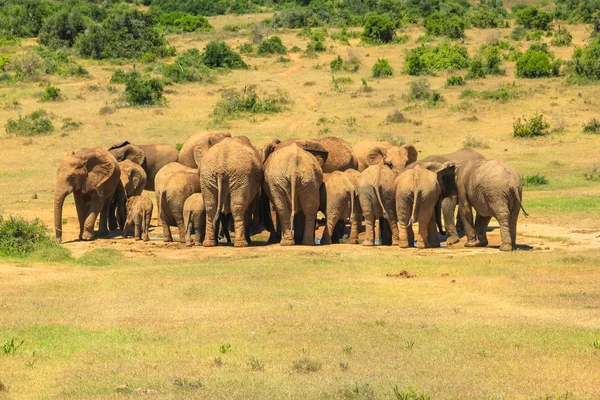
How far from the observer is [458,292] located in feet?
45.9

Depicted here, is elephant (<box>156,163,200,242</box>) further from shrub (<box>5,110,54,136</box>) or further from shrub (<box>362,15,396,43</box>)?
shrub (<box>362,15,396,43</box>)

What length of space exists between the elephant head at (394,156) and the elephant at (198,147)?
3248 mm

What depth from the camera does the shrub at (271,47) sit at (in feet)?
194

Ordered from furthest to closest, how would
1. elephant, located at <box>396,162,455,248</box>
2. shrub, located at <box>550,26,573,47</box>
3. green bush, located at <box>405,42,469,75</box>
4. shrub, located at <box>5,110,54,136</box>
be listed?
shrub, located at <box>550,26,573,47</box> < green bush, located at <box>405,42,469,75</box> < shrub, located at <box>5,110,54,136</box> < elephant, located at <box>396,162,455,248</box>

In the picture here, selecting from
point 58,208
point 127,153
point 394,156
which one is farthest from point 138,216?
point 394,156

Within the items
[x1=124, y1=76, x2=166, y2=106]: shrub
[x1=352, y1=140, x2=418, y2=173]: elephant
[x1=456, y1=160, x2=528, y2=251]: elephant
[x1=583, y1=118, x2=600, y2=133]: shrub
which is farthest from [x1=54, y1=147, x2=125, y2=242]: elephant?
[x1=124, y1=76, x2=166, y2=106]: shrub

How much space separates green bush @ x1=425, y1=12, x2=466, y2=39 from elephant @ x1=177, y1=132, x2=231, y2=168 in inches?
1553

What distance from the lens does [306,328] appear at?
37.6ft

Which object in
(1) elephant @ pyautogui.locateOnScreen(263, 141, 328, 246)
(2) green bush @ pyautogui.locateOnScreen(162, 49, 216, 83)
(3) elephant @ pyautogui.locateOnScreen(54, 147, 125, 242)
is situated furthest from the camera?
(2) green bush @ pyautogui.locateOnScreen(162, 49, 216, 83)

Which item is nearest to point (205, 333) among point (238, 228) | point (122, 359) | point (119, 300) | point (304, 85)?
point (122, 359)

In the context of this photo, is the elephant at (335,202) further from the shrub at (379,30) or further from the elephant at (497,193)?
the shrub at (379,30)

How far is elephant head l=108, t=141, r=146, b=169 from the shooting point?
23078 mm

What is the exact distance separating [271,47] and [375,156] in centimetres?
3730

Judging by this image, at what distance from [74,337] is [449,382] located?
4162 millimetres
